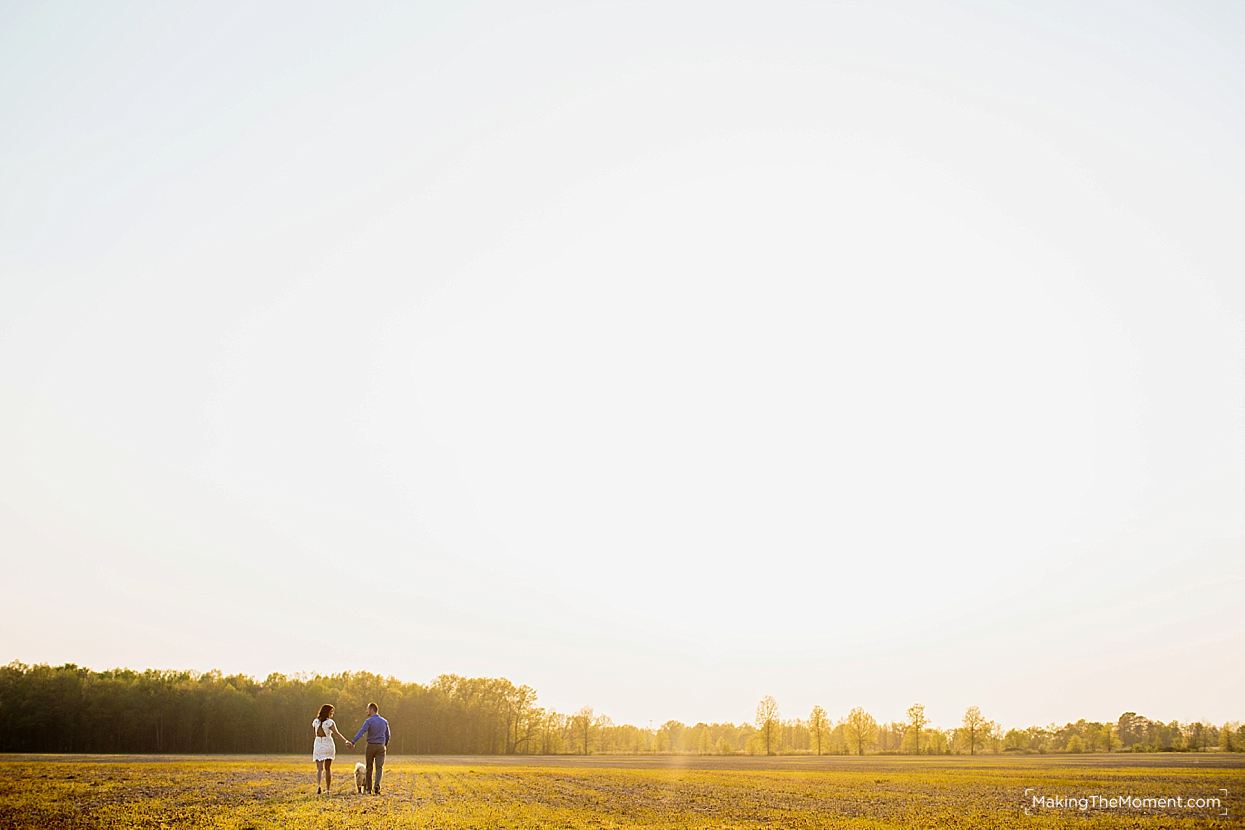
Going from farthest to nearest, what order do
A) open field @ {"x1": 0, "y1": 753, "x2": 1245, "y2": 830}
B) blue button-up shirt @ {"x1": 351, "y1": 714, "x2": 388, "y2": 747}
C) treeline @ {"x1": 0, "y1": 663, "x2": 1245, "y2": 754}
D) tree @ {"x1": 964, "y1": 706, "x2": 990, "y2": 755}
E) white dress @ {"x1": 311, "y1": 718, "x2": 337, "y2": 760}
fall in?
tree @ {"x1": 964, "y1": 706, "x2": 990, "y2": 755}
treeline @ {"x1": 0, "y1": 663, "x2": 1245, "y2": 754}
white dress @ {"x1": 311, "y1": 718, "x2": 337, "y2": 760}
blue button-up shirt @ {"x1": 351, "y1": 714, "x2": 388, "y2": 747}
open field @ {"x1": 0, "y1": 753, "x2": 1245, "y2": 830}

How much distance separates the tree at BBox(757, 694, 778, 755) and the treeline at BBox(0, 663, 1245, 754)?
239 mm

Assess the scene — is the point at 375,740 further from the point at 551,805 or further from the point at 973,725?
the point at 973,725

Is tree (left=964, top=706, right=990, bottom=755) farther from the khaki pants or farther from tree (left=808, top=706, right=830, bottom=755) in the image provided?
the khaki pants

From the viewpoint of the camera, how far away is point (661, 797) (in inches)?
1572

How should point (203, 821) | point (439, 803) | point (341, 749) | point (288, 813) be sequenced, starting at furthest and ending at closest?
1. point (341, 749)
2. point (439, 803)
3. point (288, 813)
4. point (203, 821)

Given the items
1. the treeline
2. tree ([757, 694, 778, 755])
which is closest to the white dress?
the treeline

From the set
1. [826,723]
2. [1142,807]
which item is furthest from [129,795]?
[826,723]

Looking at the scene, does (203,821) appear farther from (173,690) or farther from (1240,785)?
(173,690)

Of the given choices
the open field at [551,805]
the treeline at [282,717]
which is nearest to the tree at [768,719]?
the treeline at [282,717]

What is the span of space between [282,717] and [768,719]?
10135 centimetres

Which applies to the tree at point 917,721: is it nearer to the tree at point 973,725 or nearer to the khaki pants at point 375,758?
the tree at point 973,725

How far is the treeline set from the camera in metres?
129

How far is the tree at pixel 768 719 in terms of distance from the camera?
7613 inches

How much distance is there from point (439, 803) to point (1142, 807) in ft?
87.3
